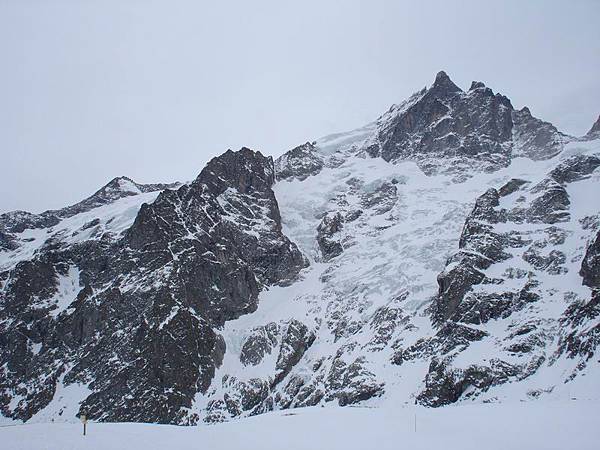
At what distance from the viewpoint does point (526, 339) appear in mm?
56906

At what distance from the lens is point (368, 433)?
2219cm

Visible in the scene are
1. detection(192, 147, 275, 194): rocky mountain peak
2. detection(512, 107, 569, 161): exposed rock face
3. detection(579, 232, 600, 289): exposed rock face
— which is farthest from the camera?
detection(512, 107, 569, 161): exposed rock face

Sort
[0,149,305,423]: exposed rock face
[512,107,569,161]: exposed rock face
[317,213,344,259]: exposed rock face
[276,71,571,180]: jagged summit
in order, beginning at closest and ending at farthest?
[0,149,305,423]: exposed rock face, [317,213,344,259]: exposed rock face, [512,107,569,161]: exposed rock face, [276,71,571,180]: jagged summit

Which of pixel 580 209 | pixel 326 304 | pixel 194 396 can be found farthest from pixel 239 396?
pixel 580 209

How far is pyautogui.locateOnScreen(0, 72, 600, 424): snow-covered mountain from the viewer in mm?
60188

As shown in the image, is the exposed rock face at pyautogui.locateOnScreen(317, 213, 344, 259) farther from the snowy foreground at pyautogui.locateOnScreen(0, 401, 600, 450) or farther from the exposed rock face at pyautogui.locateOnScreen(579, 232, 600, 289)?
the snowy foreground at pyautogui.locateOnScreen(0, 401, 600, 450)

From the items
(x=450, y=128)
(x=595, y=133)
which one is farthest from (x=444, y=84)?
(x=595, y=133)

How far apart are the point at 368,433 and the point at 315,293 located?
222 feet

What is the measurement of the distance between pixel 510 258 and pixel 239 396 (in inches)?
A: 1623

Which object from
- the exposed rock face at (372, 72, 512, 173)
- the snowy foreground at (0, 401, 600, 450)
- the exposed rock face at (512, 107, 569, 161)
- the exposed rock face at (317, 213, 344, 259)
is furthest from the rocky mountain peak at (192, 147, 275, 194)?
the snowy foreground at (0, 401, 600, 450)

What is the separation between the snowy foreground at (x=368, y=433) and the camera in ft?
65.7

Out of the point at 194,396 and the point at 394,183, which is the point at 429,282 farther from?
the point at 394,183

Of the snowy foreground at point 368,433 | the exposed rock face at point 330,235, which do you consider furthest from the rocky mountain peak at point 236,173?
the snowy foreground at point 368,433

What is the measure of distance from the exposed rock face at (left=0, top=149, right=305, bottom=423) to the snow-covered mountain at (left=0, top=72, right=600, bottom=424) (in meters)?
0.30
